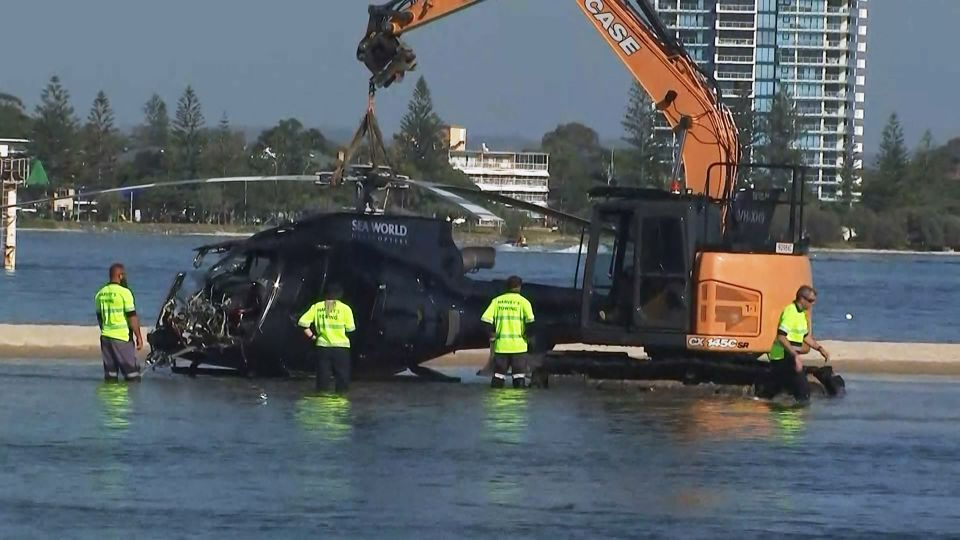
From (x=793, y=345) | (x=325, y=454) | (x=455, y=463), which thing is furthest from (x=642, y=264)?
(x=325, y=454)

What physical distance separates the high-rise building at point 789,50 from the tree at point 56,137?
50.7m

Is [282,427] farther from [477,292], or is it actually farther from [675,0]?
[675,0]

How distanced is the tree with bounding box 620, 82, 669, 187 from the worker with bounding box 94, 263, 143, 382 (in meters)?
68.4

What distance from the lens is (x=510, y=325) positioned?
23.3m

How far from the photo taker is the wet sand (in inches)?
1126

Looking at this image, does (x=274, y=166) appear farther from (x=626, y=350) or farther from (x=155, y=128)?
(x=626, y=350)

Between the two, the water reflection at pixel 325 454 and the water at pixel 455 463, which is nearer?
the water at pixel 455 463

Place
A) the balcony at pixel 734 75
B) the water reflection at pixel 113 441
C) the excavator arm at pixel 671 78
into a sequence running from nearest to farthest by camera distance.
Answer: the water reflection at pixel 113 441
the excavator arm at pixel 671 78
the balcony at pixel 734 75

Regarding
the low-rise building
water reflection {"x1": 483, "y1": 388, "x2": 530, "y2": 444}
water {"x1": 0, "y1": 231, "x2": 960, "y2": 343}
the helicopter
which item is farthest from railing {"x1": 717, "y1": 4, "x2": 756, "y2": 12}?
water reflection {"x1": 483, "y1": 388, "x2": 530, "y2": 444}

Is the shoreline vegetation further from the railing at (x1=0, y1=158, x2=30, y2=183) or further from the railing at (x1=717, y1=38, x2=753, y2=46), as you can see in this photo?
the railing at (x1=0, y1=158, x2=30, y2=183)

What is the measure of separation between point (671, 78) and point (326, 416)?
768cm

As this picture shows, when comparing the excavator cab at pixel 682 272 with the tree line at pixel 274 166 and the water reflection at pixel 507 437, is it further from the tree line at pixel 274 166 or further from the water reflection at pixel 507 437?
the tree line at pixel 274 166

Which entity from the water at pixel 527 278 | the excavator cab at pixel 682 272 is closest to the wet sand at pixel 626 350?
Answer: the excavator cab at pixel 682 272

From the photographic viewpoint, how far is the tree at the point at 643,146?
9656 cm
